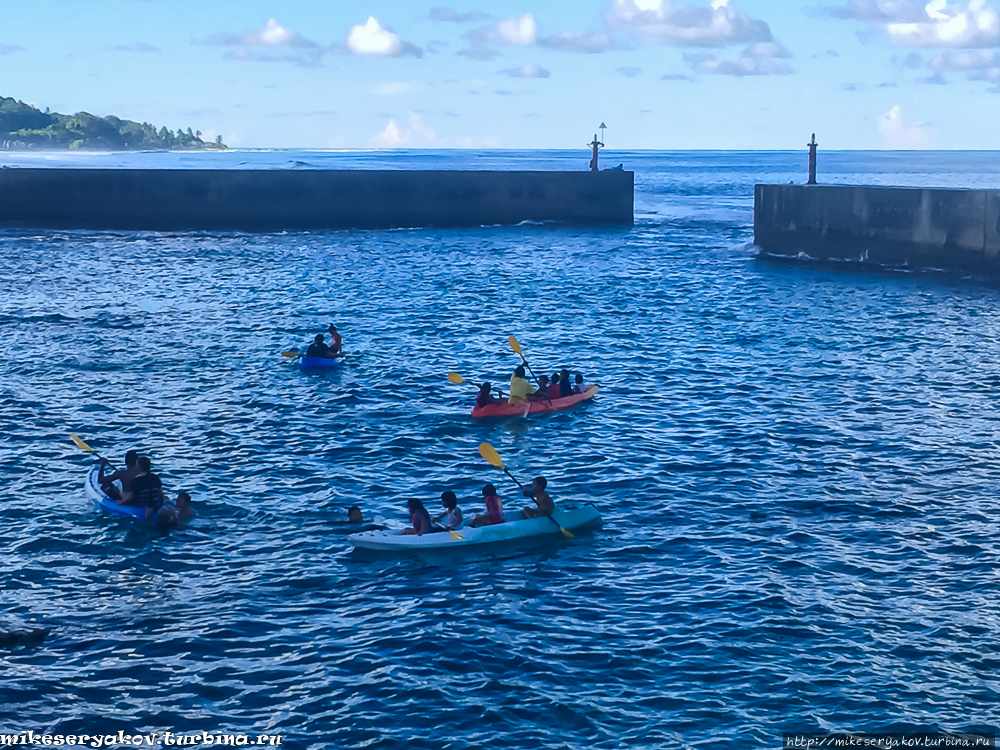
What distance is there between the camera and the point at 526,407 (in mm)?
26531

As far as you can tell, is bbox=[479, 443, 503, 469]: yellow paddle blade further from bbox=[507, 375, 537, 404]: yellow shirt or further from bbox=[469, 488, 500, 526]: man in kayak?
bbox=[507, 375, 537, 404]: yellow shirt

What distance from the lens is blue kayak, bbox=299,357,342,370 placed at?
1224 inches

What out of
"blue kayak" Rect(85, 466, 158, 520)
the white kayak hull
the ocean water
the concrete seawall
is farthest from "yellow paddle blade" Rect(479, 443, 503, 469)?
the concrete seawall

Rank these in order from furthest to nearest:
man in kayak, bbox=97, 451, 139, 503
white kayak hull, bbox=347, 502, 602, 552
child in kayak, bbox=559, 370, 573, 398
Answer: child in kayak, bbox=559, 370, 573, 398 → man in kayak, bbox=97, 451, 139, 503 → white kayak hull, bbox=347, 502, 602, 552

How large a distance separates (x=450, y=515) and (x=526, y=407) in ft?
28.0

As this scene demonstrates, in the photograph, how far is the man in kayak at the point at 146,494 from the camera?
18734mm

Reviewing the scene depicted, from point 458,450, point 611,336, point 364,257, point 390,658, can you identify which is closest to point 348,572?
point 390,658

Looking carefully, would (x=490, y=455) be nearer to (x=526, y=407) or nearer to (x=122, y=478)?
(x=526, y=407)

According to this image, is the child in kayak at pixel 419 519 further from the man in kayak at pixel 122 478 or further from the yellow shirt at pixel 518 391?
the yellow shirt at pixel 518 391

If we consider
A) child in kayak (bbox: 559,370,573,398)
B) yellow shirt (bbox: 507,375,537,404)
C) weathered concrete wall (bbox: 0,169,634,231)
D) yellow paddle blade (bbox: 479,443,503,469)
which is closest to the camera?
yellow paddle blade (bbox: 479,443,503,469)

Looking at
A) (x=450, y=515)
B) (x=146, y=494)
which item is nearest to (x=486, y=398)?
(x=450, y=515)

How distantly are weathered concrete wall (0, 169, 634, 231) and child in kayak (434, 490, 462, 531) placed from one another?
5342 centimetres

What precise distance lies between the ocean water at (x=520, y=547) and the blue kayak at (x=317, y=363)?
17.1 inches

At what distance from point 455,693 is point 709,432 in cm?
1298
